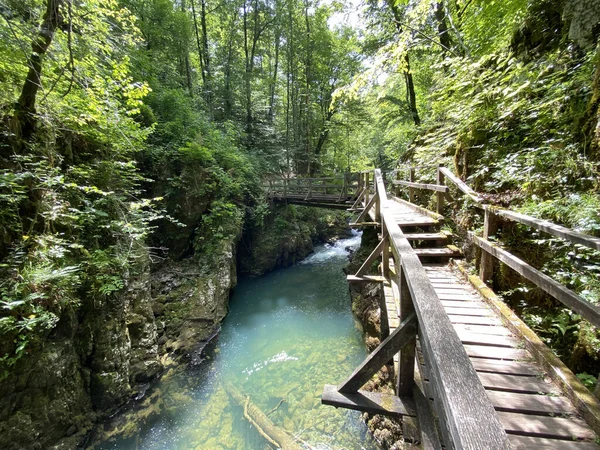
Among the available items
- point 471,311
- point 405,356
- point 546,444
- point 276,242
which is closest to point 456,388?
point 405,356

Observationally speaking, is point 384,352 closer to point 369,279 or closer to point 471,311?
point 471,311

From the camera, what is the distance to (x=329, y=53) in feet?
55.2

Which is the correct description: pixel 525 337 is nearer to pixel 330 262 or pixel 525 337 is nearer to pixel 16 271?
pixel 16 271

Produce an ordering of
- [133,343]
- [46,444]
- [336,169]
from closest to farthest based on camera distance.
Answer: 1. [46,444]
2. [133,343]
3. [336,169]

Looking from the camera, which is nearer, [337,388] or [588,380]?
[588,380]

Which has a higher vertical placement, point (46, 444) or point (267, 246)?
point (267, 246)

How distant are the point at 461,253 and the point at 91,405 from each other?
6754 millimetres

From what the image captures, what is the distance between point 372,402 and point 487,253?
7.76ft

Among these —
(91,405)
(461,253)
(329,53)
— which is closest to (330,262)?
(461,253)

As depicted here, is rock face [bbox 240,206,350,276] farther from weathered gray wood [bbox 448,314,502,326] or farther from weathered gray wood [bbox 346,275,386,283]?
weathered gray wood [bbox 448,314,502,326]

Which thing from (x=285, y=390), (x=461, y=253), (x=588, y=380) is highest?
(x=461, y=253)

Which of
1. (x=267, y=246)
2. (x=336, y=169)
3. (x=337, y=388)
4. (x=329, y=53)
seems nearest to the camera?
(x=337, y=388)

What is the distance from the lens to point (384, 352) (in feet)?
6.18

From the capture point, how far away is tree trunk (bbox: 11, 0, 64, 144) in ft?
11.9
